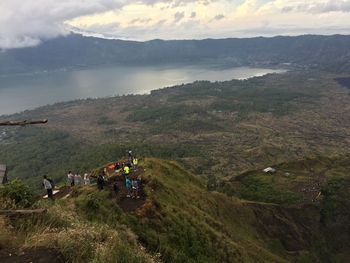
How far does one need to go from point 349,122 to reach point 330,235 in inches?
6240

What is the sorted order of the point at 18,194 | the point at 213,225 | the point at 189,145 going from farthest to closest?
1. the point at 189,145
2. the point at 213,225
3. the point at 18,194

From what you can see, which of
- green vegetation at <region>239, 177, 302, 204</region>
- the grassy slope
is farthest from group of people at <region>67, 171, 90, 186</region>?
green vegetation at <region>239, 177, 302, 204</region>

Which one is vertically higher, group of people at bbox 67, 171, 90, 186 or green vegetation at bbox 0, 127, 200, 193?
group of people at bbox 67, 171, 90, 186

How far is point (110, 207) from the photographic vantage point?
25250 mm

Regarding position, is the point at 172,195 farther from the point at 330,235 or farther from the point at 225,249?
the point at 330,235

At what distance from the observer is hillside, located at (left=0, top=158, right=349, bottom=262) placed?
493 inches

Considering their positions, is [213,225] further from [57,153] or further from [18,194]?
[57,153]

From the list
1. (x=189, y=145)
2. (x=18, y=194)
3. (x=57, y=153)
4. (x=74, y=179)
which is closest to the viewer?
(x=18, y=194)

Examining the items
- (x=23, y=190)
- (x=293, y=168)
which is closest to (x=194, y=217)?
(x=23, y=190)

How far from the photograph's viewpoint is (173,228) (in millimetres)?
26484

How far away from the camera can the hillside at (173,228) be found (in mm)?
12516

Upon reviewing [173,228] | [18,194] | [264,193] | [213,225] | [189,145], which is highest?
[18,194]

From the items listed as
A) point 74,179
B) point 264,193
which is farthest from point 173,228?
point 264,193

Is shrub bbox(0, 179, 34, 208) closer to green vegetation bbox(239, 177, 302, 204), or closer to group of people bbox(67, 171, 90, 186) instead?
group of people bbox(67, 171, 90, 186)
